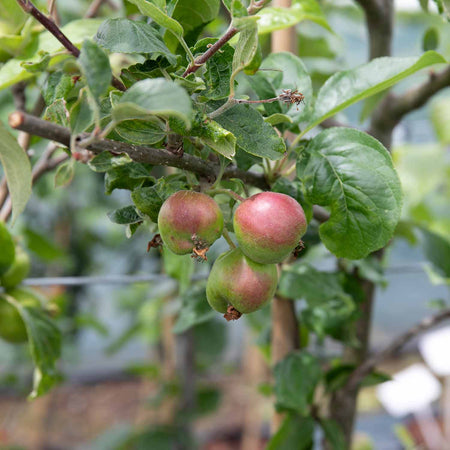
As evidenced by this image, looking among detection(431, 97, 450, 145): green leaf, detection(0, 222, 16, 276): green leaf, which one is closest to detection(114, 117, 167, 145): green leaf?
detection(0, 222, 16, 276): green leaf

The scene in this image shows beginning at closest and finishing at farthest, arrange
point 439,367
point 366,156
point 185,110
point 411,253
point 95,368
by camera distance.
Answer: point 185,110
point 366,156
point 439,367
point 411,253
point 95,368

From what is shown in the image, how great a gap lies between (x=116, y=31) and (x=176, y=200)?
10 cm

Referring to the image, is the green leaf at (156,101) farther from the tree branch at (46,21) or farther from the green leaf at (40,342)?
the green leaf at (40,342)

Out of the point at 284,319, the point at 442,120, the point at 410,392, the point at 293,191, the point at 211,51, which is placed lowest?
the point at 410,392

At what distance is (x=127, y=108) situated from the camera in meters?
0.21

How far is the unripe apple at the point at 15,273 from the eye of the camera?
520mm

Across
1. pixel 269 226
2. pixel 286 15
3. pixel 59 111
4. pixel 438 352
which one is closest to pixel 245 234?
pixel 269 226

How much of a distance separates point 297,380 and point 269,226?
32 cm

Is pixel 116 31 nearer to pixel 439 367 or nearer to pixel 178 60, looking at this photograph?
pixel 178 60

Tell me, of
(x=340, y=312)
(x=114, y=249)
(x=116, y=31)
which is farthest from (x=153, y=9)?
(x=114, y=249)

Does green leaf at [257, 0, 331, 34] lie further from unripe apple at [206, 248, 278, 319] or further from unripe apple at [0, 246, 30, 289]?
unripe apple at [0, 246, 30, 289]

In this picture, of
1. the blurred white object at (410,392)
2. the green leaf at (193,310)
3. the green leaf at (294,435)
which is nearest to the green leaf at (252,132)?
the green leaf at (193,310)

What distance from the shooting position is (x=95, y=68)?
0.73 ft

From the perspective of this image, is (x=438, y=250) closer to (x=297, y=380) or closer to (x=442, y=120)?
(x=297, y=380)
